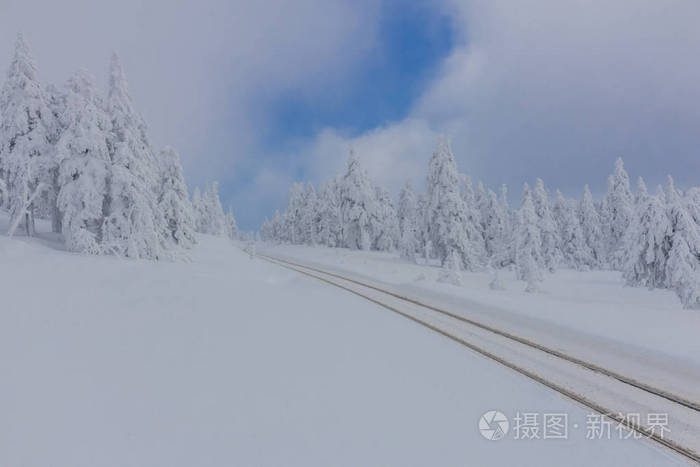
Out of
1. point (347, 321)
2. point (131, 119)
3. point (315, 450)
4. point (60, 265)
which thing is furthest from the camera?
point (131, 119)

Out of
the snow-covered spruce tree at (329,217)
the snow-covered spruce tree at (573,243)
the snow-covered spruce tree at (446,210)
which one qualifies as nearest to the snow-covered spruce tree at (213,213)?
the snow-covered spruce tree at (329,217)

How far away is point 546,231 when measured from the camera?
43.5 meters

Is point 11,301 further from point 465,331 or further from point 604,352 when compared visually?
point 604,352

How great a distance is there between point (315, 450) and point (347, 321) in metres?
5.89

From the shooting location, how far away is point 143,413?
→ 15.5 ft

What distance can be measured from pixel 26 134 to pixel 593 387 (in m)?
29.1

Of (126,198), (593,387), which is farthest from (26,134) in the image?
(593,387)

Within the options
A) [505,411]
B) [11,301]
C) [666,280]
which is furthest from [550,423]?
[666,280]

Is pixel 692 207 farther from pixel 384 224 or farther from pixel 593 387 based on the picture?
pixel 384 224

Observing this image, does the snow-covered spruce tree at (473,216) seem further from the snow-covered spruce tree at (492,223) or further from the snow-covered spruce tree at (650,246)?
the snow-covered spruce tree at (650,246)

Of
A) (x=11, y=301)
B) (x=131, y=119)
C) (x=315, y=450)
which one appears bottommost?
(x=315, y=450)

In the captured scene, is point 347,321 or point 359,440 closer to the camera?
point 359,440

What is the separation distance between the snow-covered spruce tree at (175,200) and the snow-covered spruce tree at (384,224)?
27.6 metres

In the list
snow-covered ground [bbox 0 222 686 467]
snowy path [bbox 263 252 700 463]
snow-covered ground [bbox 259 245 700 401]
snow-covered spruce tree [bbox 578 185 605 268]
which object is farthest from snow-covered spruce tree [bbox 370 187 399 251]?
snow-covered ground [bbox 0 222 686 467]
